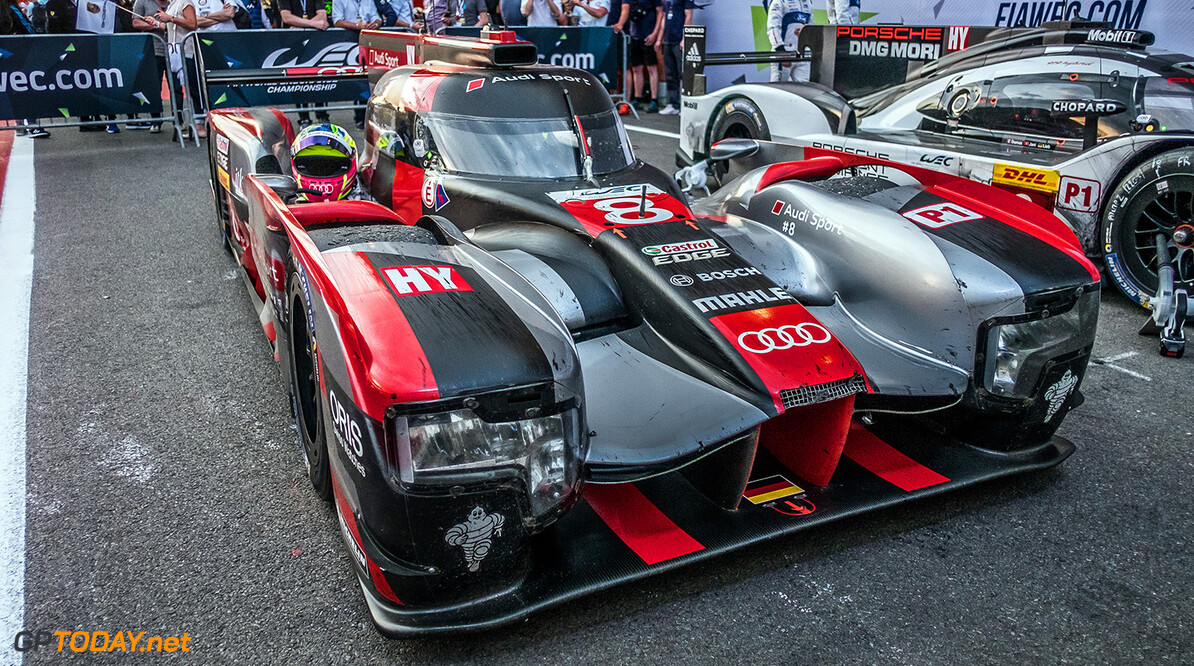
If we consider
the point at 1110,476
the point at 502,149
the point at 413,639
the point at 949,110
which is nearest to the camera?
the point at 413,639

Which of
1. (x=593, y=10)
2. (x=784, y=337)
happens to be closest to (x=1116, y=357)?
(x=784, y=337)

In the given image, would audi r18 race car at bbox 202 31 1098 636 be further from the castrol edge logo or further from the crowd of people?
the crowd of people

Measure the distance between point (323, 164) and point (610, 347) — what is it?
2.07 m

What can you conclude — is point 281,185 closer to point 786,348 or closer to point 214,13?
point 786,348

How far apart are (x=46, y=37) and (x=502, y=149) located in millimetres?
7424

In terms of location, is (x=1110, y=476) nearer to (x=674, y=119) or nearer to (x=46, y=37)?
(x=674, y=119)

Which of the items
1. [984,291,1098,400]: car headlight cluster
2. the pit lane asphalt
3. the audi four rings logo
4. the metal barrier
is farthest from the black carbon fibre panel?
the metal barrier

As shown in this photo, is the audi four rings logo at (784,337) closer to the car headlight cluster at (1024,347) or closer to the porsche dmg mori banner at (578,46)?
the car headlight cluster at (1024,347)

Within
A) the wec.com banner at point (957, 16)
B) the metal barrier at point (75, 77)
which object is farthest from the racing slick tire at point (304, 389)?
the metal barrier at point (75, 77)

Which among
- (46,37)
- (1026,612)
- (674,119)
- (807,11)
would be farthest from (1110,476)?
(46,37)

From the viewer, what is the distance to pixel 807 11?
9000mm

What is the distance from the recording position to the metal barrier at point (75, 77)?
8625mm

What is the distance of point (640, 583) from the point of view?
2314 millimetres

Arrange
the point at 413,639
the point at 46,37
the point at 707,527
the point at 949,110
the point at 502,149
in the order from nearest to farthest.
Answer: the point at 413,639
the point at 707,527
the point at 502,149
the point at 949,110
the point at 46,37
